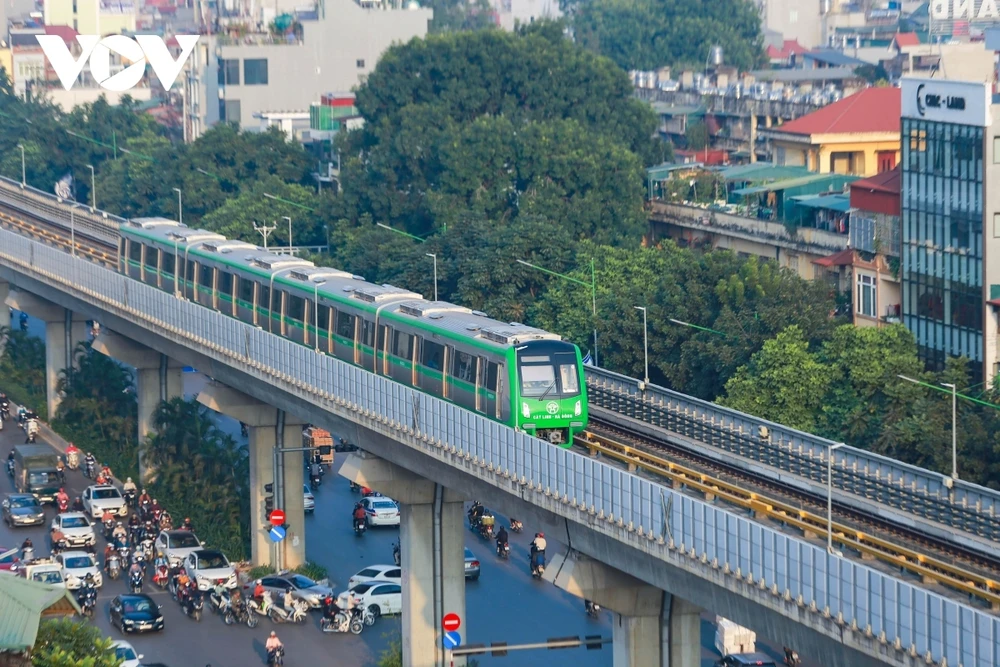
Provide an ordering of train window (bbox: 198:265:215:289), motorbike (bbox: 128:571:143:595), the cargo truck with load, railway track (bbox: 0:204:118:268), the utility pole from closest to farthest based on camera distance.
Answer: motorbike (bbox: 128:571:143:595), train window (bbox: 198:265:215:289), the cargo truck with load, railway track (bbox: 0:204:118:268), the utility pole

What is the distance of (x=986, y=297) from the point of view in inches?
2408

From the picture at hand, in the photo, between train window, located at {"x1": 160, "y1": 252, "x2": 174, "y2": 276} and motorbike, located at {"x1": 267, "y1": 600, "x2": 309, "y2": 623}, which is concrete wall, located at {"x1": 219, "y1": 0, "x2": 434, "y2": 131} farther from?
motorbike, located at {"x1": 267, "y1": 600, "x2": 309, "y2": 623}

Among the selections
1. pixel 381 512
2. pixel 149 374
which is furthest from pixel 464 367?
pixel 149 374

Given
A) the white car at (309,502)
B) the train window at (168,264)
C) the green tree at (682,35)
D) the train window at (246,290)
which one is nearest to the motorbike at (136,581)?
the train window at (246,290)

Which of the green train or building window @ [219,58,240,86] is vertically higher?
building window @ [219,58,240,86]

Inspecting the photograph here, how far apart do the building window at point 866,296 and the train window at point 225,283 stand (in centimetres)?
2395

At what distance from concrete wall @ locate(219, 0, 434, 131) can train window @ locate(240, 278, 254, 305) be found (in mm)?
67605

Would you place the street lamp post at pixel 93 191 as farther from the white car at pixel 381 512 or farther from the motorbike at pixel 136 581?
the motorbike at pixel 136 581

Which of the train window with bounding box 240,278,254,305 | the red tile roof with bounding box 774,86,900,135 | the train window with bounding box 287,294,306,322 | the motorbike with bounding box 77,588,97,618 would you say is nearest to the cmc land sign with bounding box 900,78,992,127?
the train window with bounding box 287,294,306,322

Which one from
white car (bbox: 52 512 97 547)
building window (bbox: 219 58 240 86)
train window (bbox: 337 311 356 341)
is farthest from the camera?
building window (bbox: 219 58 240 86)

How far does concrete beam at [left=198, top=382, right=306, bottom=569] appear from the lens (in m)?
65.1

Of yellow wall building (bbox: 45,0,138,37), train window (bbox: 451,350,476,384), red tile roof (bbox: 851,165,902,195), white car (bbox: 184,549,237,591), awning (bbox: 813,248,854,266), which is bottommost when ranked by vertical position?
white car (bbox: 184,549,237,591)

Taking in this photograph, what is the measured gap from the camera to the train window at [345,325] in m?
57.5

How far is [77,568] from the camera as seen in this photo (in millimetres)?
61875
